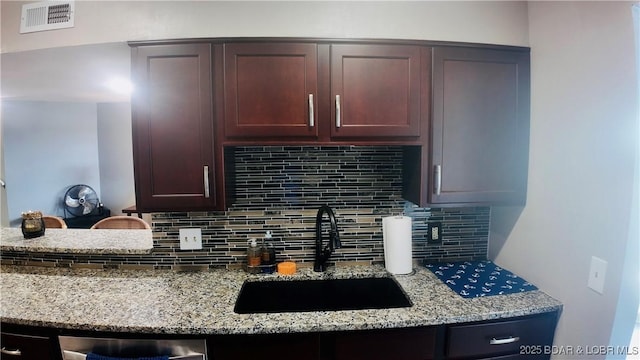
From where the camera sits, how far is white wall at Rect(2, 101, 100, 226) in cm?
372

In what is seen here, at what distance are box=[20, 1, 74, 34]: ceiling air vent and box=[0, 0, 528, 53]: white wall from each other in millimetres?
38

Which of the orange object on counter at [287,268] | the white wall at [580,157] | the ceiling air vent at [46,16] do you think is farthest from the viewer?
the orange object on counter at [287,268]

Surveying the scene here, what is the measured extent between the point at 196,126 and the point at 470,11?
146cm

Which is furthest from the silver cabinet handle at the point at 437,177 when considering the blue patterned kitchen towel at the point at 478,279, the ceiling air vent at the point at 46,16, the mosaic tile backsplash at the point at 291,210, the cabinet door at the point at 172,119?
the ceiling air vent at the point at 46,16

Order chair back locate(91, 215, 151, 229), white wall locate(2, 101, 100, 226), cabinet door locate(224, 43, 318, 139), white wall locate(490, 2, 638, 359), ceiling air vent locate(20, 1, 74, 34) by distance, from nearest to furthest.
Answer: white wall locate(490, 2, 638, 359) → cabinet door locate(224, 43, 318, 139) → ceiling air vent locate(20, 1, 74, 34) → chair back locate(91, 215, 151, 229) → white wall locate(2, 101, 100, 226)

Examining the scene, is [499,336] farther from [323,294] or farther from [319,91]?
[319,91]

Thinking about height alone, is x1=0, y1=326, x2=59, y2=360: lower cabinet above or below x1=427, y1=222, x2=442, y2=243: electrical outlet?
below

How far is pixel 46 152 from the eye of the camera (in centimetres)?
407

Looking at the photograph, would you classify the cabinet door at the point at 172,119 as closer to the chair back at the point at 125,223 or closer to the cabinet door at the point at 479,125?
the cabinet door at the point at 479,125

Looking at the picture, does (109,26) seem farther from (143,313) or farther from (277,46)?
(143,313)

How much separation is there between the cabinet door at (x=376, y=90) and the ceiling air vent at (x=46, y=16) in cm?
135

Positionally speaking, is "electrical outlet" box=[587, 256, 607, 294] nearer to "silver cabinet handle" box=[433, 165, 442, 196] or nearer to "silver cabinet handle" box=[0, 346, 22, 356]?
"silver cabinet handle" box=[433, 165, 442, 196]

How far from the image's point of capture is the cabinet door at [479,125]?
142 centimetres

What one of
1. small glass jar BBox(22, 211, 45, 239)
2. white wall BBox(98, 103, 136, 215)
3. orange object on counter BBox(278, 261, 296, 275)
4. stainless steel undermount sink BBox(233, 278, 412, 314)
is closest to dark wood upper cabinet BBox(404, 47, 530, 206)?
stainless steel undermount sink BBox(233, 278, 412, 314)
